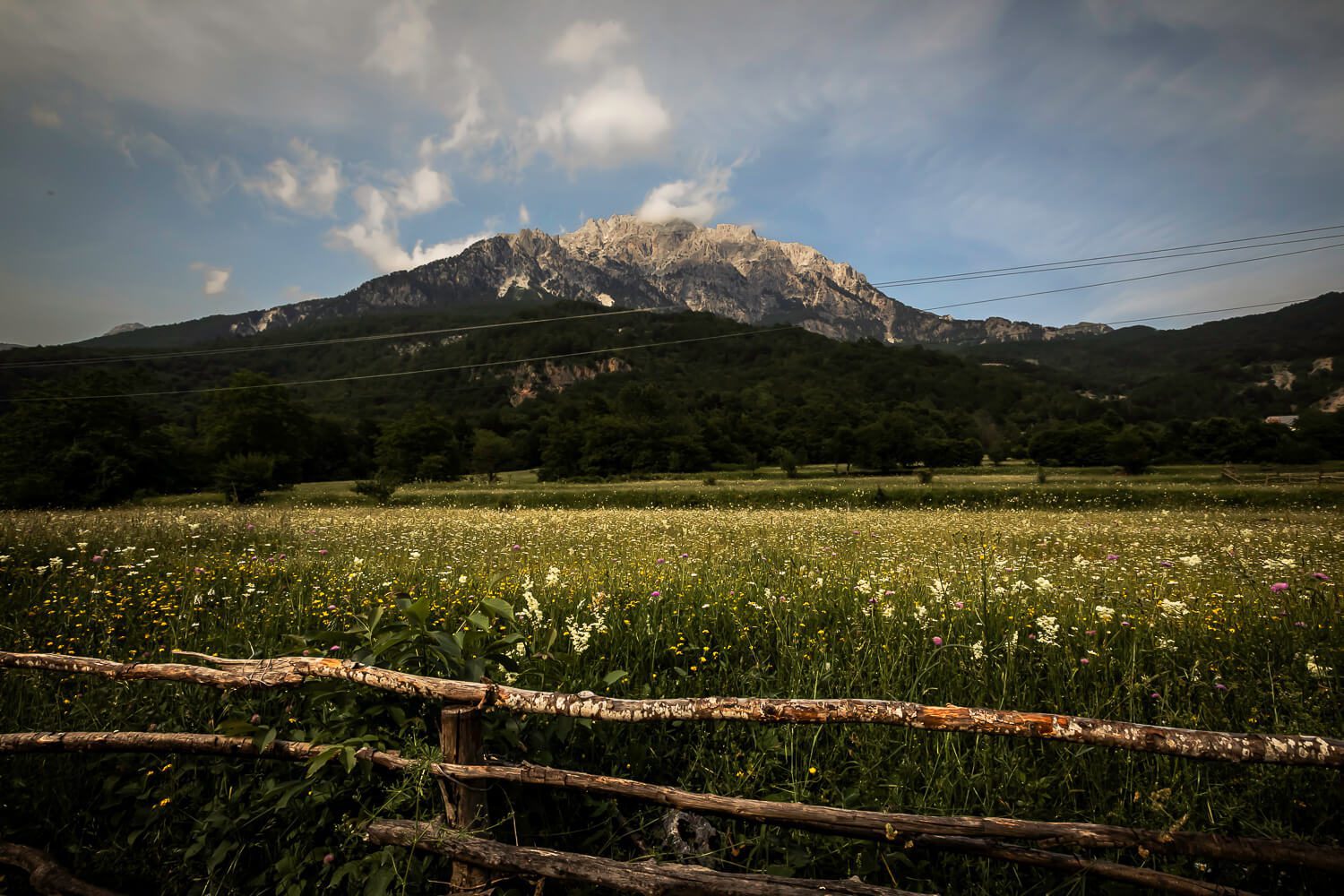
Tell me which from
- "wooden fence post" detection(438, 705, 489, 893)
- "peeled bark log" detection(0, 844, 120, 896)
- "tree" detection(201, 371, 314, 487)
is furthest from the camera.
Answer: "tree" detection(201, 371, 314, 487)

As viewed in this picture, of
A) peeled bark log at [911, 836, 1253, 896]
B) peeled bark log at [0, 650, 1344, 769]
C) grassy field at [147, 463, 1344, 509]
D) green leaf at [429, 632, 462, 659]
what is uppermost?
green leaf at [429, 632, 462, 659]

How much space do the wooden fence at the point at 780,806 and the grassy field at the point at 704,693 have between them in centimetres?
22

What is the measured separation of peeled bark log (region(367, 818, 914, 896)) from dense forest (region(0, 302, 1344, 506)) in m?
32.4

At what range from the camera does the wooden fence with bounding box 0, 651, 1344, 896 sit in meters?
2.26

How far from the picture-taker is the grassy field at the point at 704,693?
3033 millimetres

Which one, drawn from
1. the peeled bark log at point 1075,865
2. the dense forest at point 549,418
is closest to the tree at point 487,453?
the dense forest at point 549,418

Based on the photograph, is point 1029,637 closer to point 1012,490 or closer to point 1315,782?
point 1315,782

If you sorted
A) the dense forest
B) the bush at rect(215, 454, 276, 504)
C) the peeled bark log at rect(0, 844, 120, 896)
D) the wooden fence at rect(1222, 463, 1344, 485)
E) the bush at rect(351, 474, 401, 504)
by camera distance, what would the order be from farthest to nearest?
the dense forest, the bush at rect(215, 454, 276, 504), the bush at rect(351, 474, 401, 504), the wooden fence at rect(1222, 463, 1344, 485), the peeled bark log at rect(0, 844, 120, 896)

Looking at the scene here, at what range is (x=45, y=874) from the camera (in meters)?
3.03

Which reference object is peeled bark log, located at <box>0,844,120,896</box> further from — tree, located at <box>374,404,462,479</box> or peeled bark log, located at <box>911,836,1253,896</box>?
tree, located at <box>374,404,462,479</box>

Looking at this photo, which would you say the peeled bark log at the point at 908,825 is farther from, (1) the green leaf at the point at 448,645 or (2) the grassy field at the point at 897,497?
(2) the grassy field at the point at 897,497

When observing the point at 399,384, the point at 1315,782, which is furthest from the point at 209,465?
the point at 399,384

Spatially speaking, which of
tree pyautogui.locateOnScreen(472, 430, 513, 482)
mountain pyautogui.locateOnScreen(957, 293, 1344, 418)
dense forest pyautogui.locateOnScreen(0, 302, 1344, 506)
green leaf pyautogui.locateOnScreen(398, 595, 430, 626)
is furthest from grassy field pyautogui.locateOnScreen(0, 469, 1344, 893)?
mountain pyautogui.locateOnScreen(957, 293, 1344, 418)

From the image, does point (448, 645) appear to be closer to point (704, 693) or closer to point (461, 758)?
point (461, 758)
